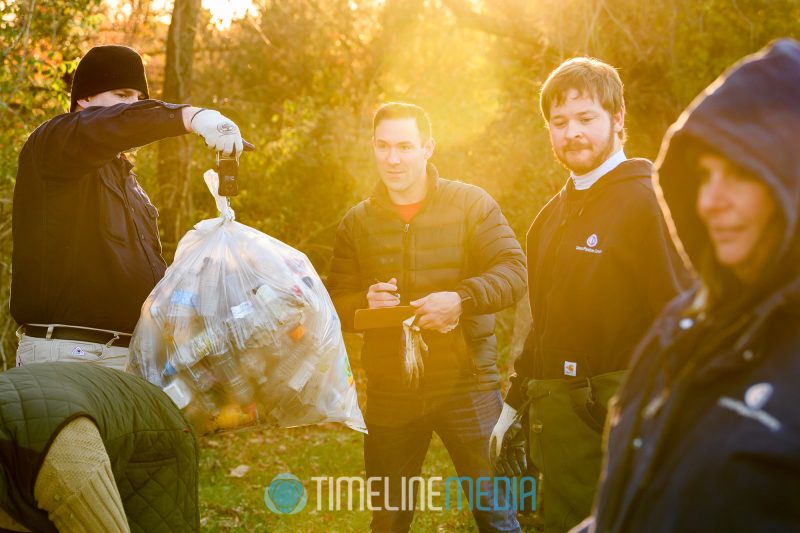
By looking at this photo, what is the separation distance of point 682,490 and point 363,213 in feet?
9.53

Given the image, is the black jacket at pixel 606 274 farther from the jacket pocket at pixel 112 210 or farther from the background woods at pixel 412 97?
the background woods at pixel 412 97

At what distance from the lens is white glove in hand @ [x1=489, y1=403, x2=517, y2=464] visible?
10.9 feet

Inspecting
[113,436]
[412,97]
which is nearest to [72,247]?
[113,436]

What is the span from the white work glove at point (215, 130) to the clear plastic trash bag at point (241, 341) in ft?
1.51

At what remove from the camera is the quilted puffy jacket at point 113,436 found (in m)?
2.10

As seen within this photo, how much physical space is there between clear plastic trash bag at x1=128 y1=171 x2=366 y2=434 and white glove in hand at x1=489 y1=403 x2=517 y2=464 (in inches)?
21.9

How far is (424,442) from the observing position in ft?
13.2

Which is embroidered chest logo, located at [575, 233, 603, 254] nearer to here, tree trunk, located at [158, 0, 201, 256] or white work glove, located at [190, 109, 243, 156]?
white work glove, located at [190, 109, 243, 156]

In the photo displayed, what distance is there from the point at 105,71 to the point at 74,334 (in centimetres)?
109

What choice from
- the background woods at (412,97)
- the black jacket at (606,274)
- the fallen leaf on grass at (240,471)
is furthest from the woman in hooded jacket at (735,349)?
the fallen leaf on grass at (240,471)

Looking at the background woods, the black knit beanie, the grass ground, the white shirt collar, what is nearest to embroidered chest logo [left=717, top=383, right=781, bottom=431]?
the white shirt collar

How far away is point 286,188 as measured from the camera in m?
9.11

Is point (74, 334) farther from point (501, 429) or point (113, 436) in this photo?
point (501, 429)

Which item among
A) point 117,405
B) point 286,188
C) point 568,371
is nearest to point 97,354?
point 117,405
